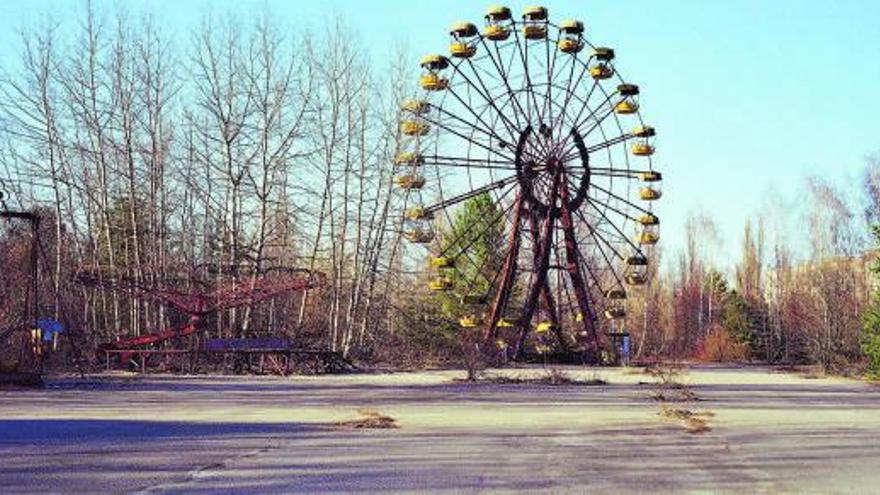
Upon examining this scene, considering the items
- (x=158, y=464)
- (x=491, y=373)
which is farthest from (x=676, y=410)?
(x=491, y=373)

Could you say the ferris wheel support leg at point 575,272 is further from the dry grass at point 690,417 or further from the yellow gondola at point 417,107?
the dry grass at point 690,417

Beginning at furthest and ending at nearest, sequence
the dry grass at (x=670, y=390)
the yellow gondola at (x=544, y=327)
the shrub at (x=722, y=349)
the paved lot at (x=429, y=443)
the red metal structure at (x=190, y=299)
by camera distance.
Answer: the shrub at (x=722, y=349) → the yellow gondola at (x=544, y=327) → the red metal structure at (x=190, y=299) → the dry grass at (x=670, y=390) → the paved lot at (x=429, y=443)

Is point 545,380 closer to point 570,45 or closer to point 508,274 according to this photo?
point 508,274

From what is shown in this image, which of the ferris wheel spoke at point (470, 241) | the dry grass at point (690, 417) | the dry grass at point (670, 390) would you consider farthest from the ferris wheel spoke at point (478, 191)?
the dry grass at point (690, 417)

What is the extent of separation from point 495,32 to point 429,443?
82.2 feet

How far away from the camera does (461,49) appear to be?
119ft

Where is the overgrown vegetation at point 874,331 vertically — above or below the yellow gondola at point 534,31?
below

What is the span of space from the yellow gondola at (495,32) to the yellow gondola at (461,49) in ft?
2.29

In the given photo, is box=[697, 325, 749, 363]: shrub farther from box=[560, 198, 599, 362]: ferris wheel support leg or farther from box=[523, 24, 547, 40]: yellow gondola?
box=[523, 24, 547, 40]: yellow gondola

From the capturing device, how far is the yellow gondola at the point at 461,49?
36.2 metres

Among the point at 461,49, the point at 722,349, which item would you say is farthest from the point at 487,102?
the point at 722,349

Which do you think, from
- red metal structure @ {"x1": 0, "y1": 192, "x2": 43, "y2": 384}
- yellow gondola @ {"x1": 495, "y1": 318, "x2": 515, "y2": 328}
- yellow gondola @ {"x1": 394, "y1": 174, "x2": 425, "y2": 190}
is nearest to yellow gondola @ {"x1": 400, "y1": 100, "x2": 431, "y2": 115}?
yellow gondola @ {"x1": 394, "y1": 174, "x2": 425, "y2": 190}

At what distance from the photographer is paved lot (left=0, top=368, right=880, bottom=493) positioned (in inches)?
380

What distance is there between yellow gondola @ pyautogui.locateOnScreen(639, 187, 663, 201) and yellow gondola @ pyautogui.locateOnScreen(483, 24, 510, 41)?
7094mm
